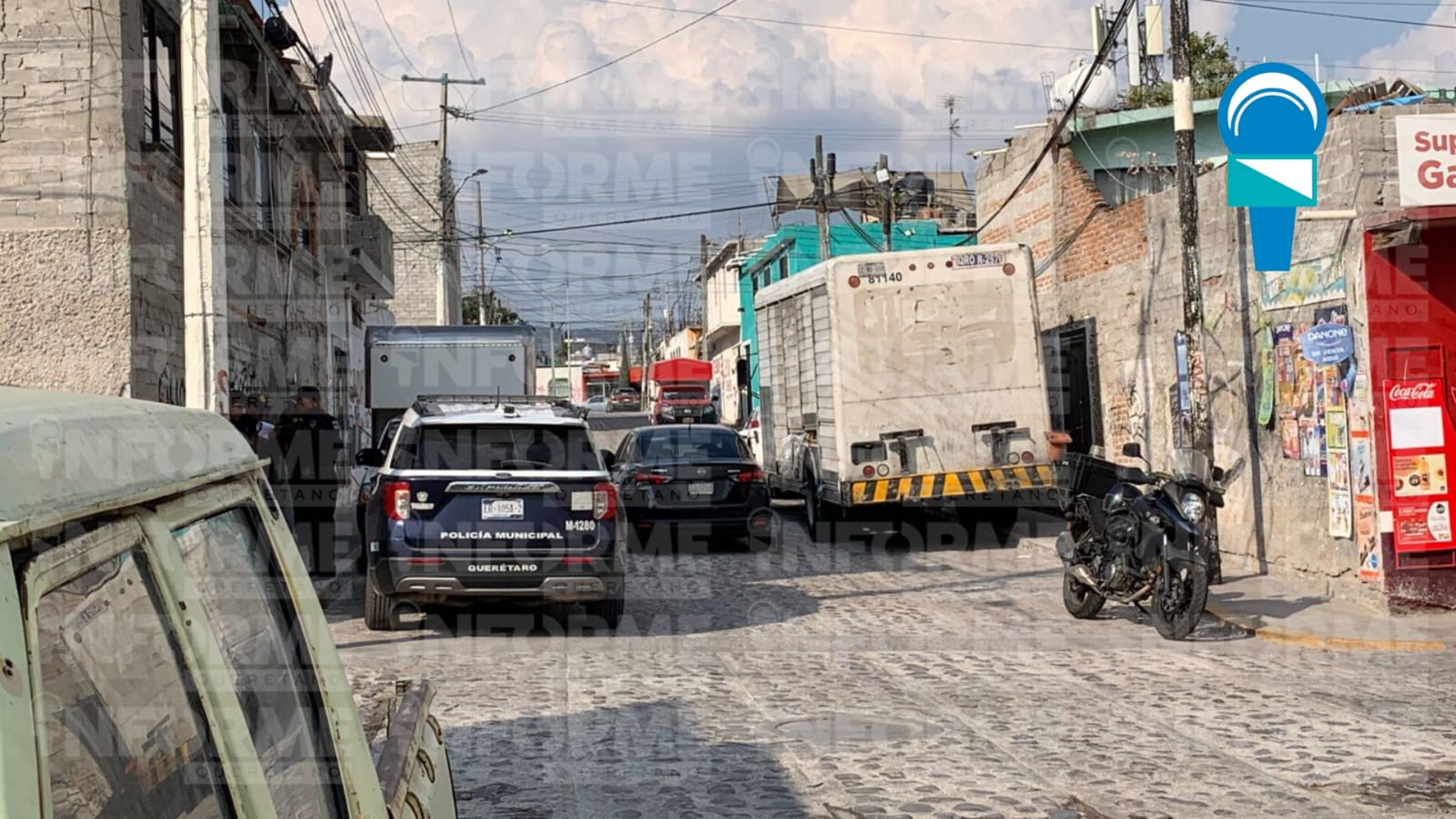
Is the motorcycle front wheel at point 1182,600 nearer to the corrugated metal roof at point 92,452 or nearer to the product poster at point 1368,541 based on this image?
the product poster at point 1368,541

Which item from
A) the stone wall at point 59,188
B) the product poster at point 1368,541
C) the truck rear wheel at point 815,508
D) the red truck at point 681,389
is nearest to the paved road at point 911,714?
the product poster at point 1368,541

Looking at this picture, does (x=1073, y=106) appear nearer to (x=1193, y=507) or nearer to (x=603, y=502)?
(x=1193, y=507)

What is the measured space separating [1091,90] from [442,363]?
12.8 m

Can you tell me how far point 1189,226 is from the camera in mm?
13234

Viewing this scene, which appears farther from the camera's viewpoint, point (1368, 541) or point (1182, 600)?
point (1368, 541)

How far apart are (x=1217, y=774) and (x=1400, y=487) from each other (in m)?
6.22

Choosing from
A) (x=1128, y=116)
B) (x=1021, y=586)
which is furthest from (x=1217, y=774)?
(x=1128, y=116)

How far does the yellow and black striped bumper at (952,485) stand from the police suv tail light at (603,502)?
5885 mm

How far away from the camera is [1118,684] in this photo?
914 centimetres

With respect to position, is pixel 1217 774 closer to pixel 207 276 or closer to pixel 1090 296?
pixel 207 276

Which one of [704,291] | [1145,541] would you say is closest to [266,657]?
[1145,541]

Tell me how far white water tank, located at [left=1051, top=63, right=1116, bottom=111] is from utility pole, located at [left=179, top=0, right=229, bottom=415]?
1564 centimetres

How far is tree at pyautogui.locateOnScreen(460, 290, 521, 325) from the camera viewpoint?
7953cm

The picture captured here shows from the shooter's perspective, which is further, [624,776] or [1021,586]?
[1021,586]
